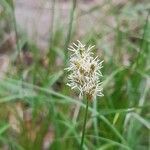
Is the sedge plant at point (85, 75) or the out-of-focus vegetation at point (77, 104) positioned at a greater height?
the sedge plant at point (85, 75)

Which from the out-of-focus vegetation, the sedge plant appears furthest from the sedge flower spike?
the out-of-focus vegetation

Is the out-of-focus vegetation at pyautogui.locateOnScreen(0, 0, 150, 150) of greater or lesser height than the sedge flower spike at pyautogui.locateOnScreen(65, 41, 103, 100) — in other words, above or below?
below

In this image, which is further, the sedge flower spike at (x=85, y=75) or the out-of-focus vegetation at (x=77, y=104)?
the out-of-focus vegetation at (x=77, y=104)

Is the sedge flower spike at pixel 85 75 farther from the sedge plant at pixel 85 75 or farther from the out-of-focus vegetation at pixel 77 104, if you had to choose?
the out-of-focus vegetation at pixel 77 104

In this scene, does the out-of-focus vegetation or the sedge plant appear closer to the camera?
the sedge plant

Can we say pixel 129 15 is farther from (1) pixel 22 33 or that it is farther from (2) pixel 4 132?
(2) pixel 4 132

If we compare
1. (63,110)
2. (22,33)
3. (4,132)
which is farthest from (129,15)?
(4,132)

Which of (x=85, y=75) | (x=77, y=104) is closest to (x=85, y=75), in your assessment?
(x=85, y=75)

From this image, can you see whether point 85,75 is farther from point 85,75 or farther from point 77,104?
point 77,104

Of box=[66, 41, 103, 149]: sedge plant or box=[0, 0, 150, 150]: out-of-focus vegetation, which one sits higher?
box=[66, 41, 103, 149]: sedge plant

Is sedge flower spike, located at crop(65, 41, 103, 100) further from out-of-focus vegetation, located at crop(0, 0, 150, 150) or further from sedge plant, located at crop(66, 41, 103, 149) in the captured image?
out-of-focus vegetation, located at crop(0, 0, 150, 150)

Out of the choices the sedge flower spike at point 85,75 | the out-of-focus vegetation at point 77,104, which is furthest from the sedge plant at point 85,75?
the out-of-focus vegetation at point 77,104
